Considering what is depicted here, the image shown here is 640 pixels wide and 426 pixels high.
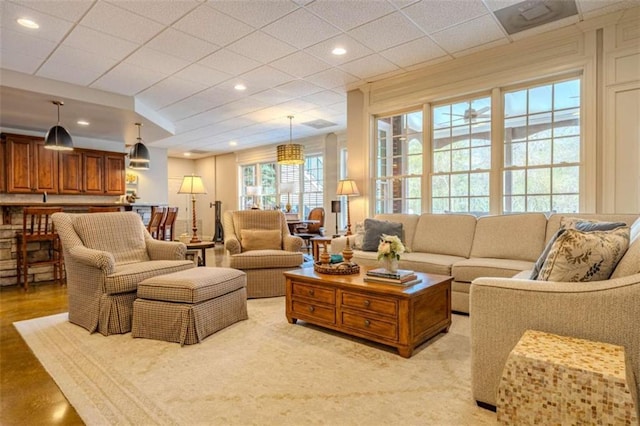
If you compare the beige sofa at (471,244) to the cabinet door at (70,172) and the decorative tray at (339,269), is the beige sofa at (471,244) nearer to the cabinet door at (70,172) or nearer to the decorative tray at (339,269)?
the decorative tray at (339,269)

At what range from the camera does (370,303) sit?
2527 millimetres

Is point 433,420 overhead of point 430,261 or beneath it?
beneath

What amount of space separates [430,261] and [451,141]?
185cm

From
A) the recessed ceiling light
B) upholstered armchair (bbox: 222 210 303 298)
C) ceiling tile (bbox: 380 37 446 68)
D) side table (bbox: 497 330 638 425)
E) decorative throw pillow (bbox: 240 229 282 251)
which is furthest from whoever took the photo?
decorative throw pillow (bbox: 240 229 282 251)

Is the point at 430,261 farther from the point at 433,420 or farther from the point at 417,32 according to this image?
the point at 417,32

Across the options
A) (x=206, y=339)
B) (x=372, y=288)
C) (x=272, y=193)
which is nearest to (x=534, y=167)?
(x=372, y=288)

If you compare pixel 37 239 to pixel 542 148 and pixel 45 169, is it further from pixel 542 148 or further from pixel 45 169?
pixel 542 148

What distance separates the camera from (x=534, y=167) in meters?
3.95

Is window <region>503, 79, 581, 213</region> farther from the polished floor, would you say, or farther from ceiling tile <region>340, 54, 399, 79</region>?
the polished floor

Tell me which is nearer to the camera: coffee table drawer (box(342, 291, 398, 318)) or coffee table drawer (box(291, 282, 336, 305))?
coffee table drawer (box(342, 291, 398, 318))

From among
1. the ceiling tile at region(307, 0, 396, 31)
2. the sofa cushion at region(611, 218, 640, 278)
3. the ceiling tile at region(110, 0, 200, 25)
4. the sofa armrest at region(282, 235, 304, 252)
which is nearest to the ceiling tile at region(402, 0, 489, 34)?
the ceiling tile at region(307, 0, 396, 31)

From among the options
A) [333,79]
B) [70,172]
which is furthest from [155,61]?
[70,172]

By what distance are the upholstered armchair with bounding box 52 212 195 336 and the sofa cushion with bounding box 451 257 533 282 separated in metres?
2.41

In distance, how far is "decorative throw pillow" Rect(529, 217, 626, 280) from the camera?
199 cm
